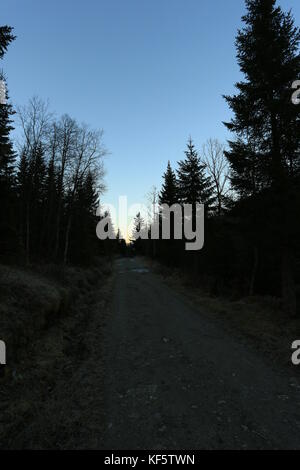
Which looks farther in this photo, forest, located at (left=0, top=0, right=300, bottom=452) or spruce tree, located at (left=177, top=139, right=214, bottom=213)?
spruce tree, located at (left=177, top=139, right=214, bottom=213)

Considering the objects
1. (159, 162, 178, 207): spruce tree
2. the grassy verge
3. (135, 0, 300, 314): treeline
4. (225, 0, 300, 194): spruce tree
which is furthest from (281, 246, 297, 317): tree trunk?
(159, 162, 178, 207): spruce tree

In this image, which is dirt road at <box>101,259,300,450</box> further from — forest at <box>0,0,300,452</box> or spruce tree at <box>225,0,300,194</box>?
spruce tree at <box>225,0,300,194</box>

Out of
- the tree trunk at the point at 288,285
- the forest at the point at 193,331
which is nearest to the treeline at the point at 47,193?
the forest at the point at 193,331

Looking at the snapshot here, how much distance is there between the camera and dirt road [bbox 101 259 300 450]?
14.5 ft

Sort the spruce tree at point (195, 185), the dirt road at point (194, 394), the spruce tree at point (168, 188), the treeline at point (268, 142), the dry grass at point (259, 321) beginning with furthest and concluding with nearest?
the spruce tree at point (168, 188) < the spruce tree at point (195, 185) < the treeline at point (268, 142) < the dry grass at point (259, 321) < the dirt road at point (194, 394)

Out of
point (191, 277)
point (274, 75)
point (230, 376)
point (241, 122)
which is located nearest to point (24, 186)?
point (191, 277)

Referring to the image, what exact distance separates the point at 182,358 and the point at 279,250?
7.15m

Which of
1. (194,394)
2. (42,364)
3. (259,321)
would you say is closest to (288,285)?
(259,321)

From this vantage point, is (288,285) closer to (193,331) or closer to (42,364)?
(193,331)

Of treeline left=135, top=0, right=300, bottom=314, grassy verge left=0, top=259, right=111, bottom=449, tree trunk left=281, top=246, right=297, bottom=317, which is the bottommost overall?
grassy verge left=0, top=259, right=111, bottom=449

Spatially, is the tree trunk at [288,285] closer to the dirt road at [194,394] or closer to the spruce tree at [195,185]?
the dirt road at [194,394]

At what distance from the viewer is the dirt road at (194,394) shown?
442cm

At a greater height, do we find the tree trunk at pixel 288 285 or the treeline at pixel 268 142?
the treeline at pixel 268 142
